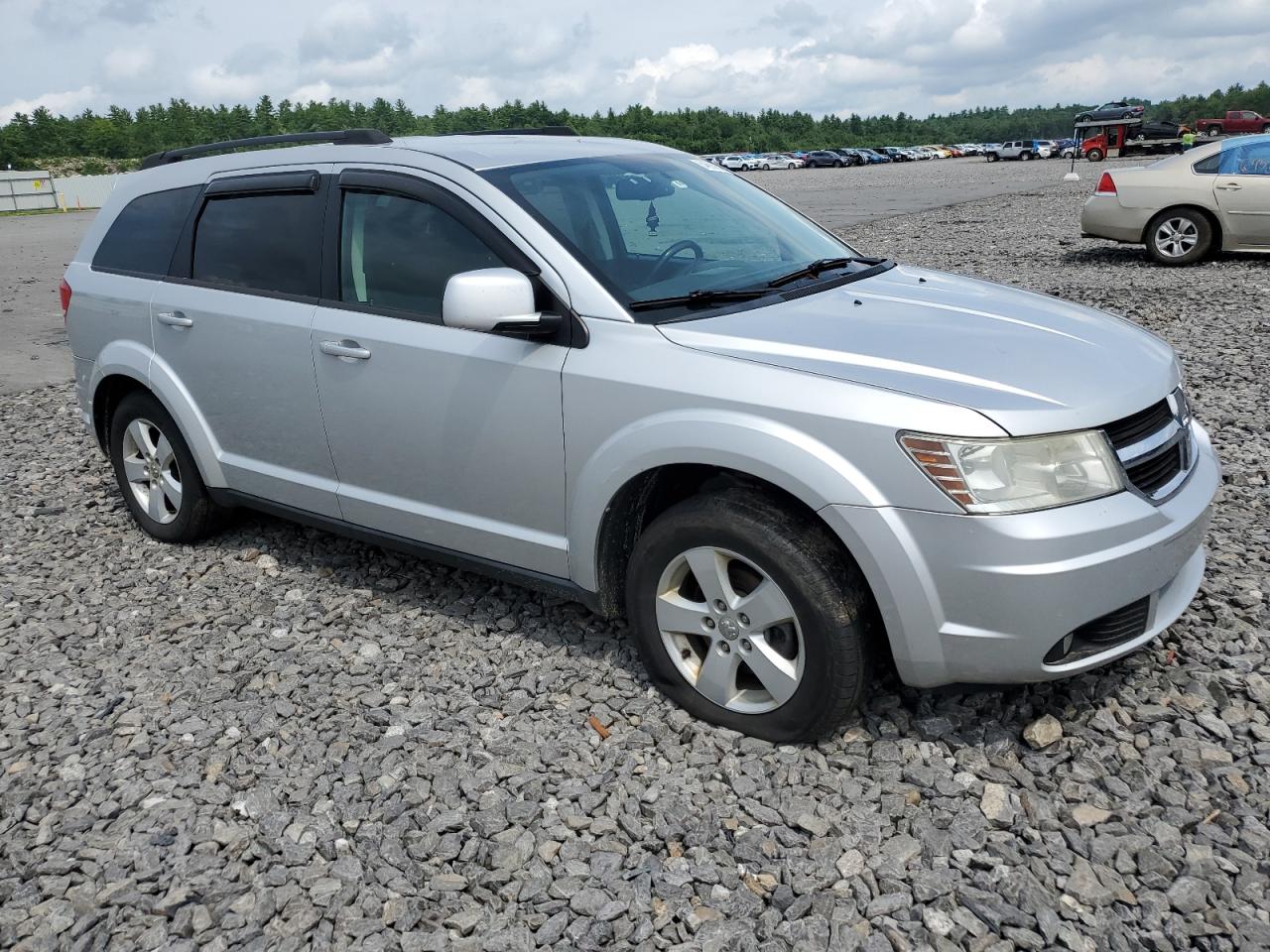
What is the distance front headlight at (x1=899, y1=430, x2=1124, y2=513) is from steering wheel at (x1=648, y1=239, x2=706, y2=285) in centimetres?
118

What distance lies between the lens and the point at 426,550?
13.5ft

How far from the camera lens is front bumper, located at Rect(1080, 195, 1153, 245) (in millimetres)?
12711

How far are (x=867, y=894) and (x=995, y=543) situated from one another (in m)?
0.96

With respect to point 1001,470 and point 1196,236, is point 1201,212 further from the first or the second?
point 1001,470

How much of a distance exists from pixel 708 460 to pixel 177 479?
126 inches

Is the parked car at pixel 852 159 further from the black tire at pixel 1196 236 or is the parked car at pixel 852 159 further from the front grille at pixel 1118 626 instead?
the front grille at pixel 1118 626

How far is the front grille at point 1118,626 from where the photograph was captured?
3.01m

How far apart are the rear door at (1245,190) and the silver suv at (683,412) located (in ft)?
32.4

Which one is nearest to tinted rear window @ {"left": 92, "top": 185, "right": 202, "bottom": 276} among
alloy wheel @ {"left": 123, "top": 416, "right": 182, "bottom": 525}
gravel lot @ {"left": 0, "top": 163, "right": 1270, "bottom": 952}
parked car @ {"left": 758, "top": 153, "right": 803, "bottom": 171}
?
alloy wheel @ {"left": 123, "top": 416, "right": 182, "bottom": 525}

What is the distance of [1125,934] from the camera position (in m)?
2.56

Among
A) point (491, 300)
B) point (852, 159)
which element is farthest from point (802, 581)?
point (852, 159)

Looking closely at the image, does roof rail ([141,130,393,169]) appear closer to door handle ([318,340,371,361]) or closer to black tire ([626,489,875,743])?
door handle ([318,340,371,361])

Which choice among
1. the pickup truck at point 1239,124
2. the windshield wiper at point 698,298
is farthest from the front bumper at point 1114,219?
the pickup truck at point 1239,124

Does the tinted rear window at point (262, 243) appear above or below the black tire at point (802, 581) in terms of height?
above
